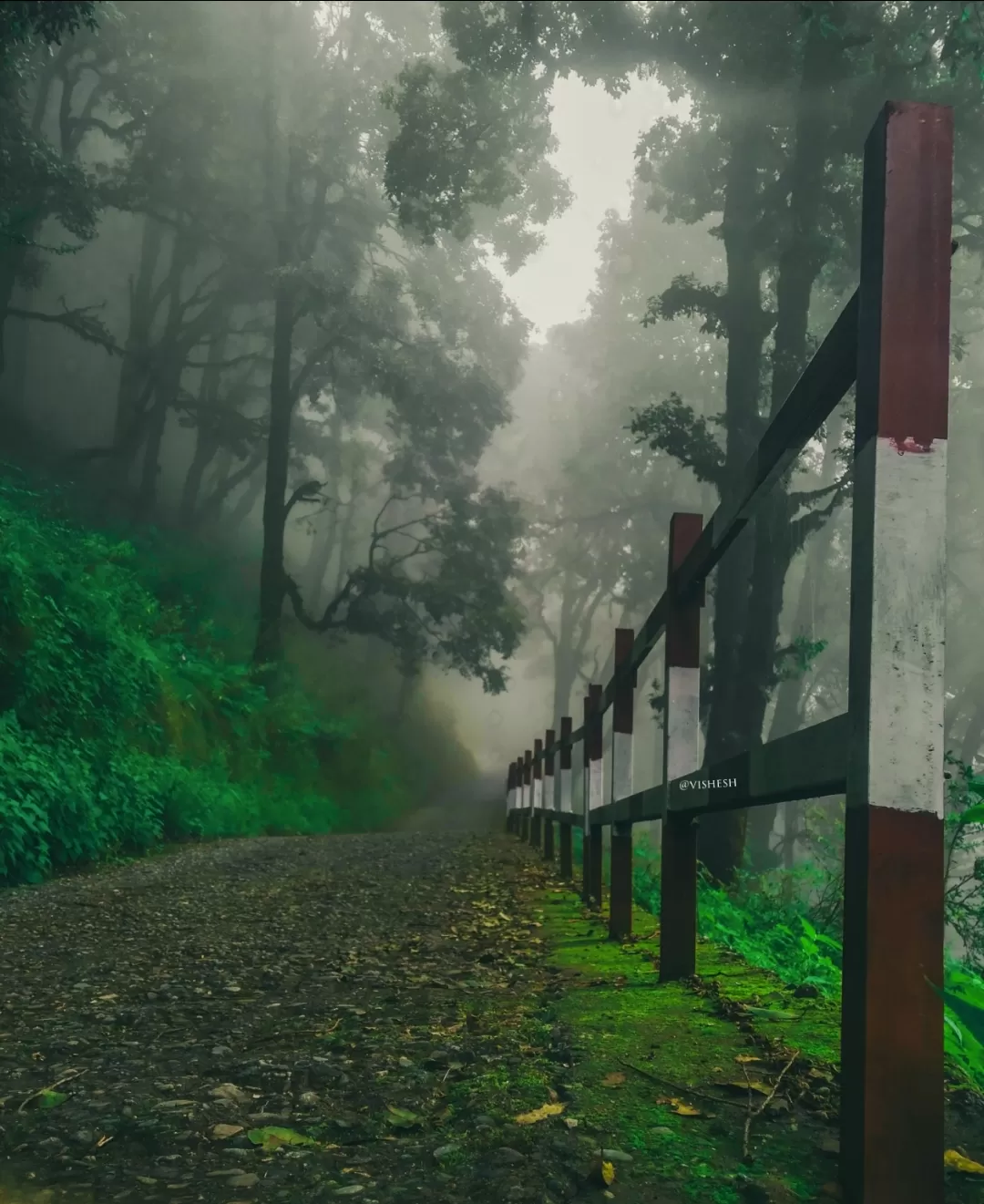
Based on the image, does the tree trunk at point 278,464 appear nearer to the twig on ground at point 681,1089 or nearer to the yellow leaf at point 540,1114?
the twig on ground at point 681,1089

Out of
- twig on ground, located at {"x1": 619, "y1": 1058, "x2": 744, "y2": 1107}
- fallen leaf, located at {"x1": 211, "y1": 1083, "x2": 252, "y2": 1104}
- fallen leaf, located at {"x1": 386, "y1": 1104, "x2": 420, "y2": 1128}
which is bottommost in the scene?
fallen leaf, located at {"x1": 211, "y1": 1083, "x2": 252, "y2": 1104}

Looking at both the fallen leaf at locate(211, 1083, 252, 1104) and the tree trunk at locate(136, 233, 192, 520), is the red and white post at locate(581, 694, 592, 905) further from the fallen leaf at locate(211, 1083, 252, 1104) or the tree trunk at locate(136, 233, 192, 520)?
the tree trunk at locate(136, 233, 192, 520)

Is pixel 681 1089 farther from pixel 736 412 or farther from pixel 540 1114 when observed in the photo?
pixel 736 412

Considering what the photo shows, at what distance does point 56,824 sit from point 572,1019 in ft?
21.1

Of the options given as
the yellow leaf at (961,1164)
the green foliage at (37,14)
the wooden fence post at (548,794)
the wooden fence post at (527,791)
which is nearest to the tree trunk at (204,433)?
the wooden fence post at (527,791)

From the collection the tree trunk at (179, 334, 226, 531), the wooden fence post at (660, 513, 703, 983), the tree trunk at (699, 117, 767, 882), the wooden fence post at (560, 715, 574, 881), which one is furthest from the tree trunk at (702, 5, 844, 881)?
the tree trunk at (179, 334, 226, 531)

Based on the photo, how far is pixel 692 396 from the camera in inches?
1236

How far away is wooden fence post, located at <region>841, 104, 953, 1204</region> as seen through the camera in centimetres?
167

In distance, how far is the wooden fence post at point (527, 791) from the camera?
14073 mm

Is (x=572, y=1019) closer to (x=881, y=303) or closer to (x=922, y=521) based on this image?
(x=922, y=521)

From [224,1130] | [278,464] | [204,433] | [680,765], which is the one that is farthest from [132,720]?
[204,433]

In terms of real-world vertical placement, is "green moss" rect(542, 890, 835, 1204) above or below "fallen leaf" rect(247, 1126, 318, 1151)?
above

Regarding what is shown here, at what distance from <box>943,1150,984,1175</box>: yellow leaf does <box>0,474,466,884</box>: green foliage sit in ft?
22.5

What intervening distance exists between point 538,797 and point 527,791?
7.15 ft
